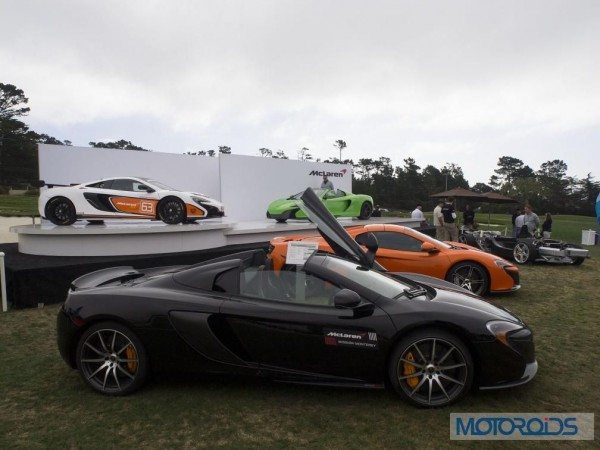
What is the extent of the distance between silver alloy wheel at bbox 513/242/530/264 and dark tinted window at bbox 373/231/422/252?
4690 millimetres

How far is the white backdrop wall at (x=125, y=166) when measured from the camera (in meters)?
12.4

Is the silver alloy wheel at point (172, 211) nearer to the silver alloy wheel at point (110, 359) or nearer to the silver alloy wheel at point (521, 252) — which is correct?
the silver alloy wheel at point (110, 359)

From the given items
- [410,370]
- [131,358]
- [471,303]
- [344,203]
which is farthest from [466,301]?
[344,203]

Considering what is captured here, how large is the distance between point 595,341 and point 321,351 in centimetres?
330

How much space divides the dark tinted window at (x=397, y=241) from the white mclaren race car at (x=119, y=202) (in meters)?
4.07

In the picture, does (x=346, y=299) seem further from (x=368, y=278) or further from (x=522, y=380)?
(x=522, y=380)

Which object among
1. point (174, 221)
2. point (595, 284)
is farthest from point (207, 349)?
point (595, 284)

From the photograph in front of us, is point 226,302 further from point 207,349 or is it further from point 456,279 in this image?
point 456,279

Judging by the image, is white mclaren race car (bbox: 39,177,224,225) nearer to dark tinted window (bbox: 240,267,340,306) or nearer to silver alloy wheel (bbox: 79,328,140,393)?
silver alloy wheel (bbox: 79,328,140,393)

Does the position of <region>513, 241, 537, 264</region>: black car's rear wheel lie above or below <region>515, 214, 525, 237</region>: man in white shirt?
below

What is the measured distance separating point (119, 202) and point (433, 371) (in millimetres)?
7089

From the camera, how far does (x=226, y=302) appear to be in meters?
3.01

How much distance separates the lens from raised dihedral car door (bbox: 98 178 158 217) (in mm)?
8195

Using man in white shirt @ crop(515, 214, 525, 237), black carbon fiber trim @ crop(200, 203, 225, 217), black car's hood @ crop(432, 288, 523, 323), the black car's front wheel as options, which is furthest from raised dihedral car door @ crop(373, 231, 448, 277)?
man in white shirt @ crop(515, 214, 525, 237)
